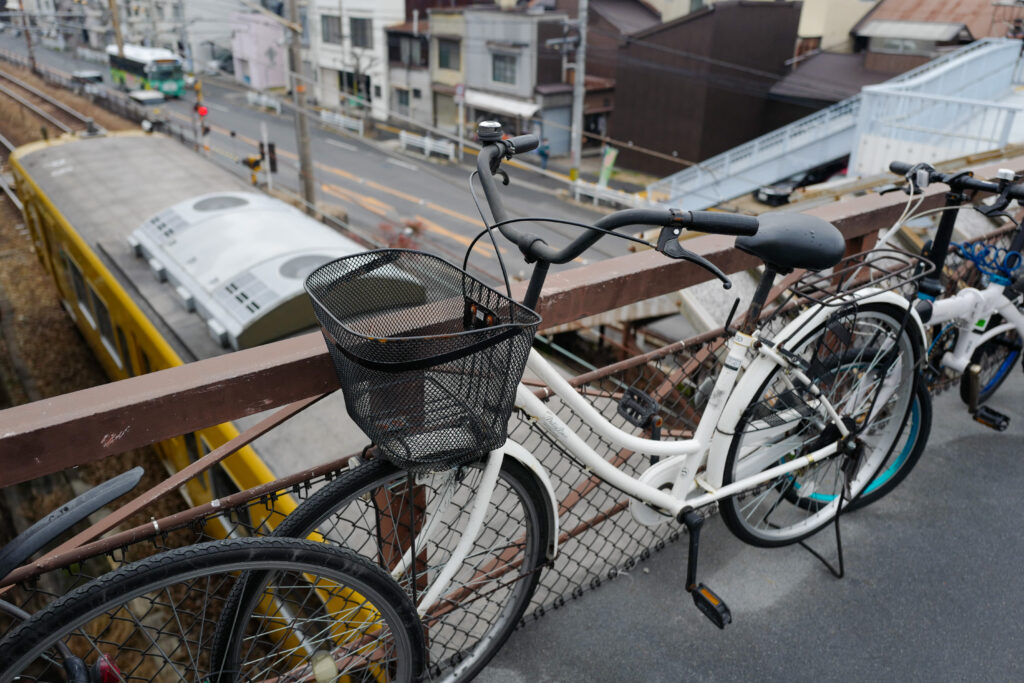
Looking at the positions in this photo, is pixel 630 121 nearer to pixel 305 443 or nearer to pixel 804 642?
pixel 305 443

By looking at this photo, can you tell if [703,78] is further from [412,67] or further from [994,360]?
[994,360]

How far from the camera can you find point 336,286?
1.50 m

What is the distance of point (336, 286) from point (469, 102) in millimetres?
26263

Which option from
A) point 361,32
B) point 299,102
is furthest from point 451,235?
point 361,32

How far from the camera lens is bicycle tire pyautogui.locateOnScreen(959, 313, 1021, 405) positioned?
312 cm

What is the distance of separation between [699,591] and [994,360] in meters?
2.01

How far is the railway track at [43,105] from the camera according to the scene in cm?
2194

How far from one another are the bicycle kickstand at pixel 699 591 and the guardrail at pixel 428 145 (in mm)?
24230

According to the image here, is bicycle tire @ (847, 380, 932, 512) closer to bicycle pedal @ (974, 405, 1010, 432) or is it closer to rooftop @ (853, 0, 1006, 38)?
bicycle pedal @ (974, 405, 1010, 432)

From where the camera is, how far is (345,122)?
3028 centimetres

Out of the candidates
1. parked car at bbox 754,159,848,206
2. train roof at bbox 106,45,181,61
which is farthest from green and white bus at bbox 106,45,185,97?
parked car at bbox 754,159,848,206

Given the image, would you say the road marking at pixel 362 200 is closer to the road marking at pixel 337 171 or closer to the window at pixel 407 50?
the road marking at pixel 337 171

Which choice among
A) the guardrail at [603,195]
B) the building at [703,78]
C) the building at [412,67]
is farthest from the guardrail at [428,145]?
the guardrail at [603,195]

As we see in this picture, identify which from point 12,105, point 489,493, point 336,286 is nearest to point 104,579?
point 336,286
